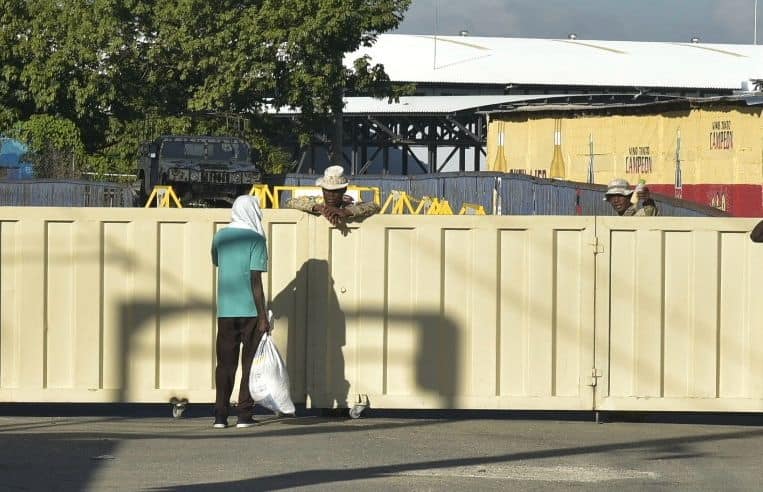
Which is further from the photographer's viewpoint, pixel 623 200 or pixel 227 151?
pixel 227 151

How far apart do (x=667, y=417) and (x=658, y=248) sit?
177cm

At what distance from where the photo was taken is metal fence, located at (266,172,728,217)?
25438 millimetres

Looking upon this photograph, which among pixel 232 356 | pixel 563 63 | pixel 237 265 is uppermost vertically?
pixel 563 63

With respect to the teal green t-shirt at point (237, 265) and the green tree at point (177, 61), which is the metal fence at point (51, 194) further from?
the teal green t-shirt at point (237, 265)

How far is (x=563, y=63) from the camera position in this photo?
7375 centimetres

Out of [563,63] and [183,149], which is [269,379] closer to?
[183,149]

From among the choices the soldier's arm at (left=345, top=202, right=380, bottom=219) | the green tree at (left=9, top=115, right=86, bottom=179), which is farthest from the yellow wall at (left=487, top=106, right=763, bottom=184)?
the soldier's arm at (left=345, top=202, right=380, bottom=219)

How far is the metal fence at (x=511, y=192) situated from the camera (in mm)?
25438

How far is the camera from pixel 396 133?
70.9 metres

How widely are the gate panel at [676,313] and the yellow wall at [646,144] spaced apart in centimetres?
2179

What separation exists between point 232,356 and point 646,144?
26.8 metres

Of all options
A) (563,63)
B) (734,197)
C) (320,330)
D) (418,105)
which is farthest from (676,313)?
(563,63)

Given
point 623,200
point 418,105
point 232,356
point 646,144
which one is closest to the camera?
point 232,356

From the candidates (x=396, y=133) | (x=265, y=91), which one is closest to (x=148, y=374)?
(x=265, y=91)
